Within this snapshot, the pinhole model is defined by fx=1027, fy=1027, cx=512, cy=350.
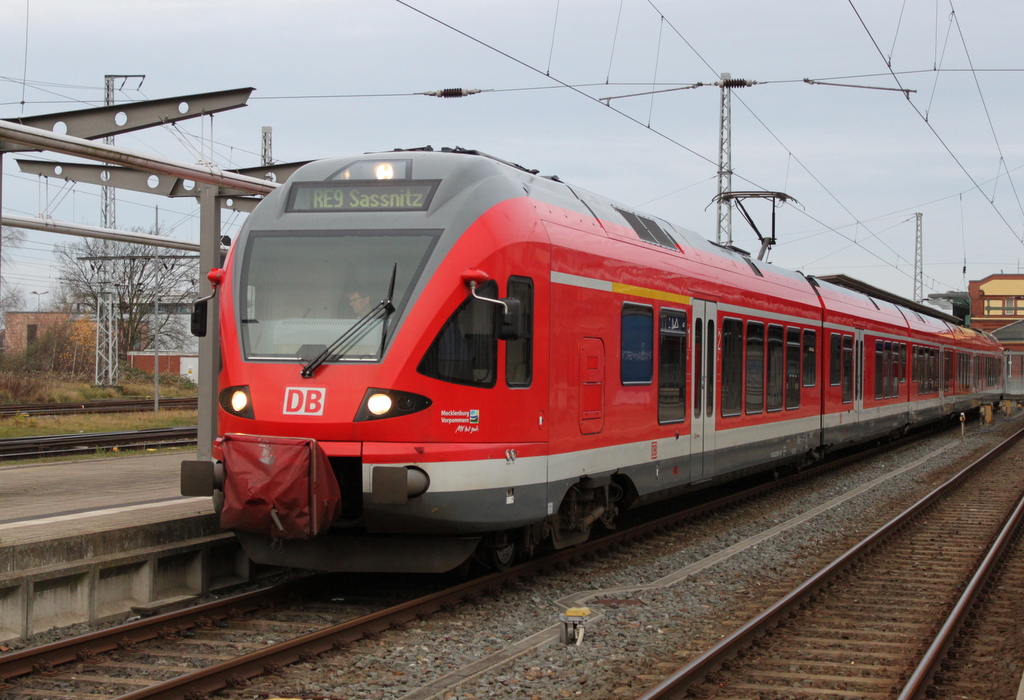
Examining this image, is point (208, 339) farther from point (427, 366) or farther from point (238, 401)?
point (427, 366)

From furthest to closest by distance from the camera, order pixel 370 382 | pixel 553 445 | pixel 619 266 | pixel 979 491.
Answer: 1. pixel 979 491
2. pixel 619 266
3. pixel 553 445
4. pixel 370 382

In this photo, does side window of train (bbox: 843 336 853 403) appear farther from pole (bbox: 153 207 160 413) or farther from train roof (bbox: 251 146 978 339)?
pole (bbox: 153 207 160 413)

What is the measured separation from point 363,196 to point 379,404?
5.79 ft

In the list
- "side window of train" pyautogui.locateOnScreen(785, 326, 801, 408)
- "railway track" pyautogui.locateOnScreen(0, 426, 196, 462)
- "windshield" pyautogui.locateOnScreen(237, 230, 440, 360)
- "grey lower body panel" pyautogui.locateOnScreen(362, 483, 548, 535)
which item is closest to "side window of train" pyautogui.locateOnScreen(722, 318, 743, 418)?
"side window of train" pyautogui.locateOnScreen(785, 326, 801, 408)

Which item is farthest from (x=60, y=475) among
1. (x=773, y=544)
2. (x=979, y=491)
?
(x=979, y=491)

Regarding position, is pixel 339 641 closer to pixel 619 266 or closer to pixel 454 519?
pixel 454 519

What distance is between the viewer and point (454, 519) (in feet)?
23.9

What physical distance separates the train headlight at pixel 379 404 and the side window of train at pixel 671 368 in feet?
13.3

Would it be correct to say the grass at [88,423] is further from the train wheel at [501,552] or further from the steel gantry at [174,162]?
the train wheel at [501,552]

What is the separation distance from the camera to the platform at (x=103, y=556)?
6902 mm

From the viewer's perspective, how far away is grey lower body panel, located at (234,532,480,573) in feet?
25.0

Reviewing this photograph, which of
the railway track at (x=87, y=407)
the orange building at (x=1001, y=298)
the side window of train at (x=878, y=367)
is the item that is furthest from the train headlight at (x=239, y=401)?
the orange building at (x=1001, y=298)

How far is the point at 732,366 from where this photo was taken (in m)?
12.6

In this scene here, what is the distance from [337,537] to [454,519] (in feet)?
3.31
